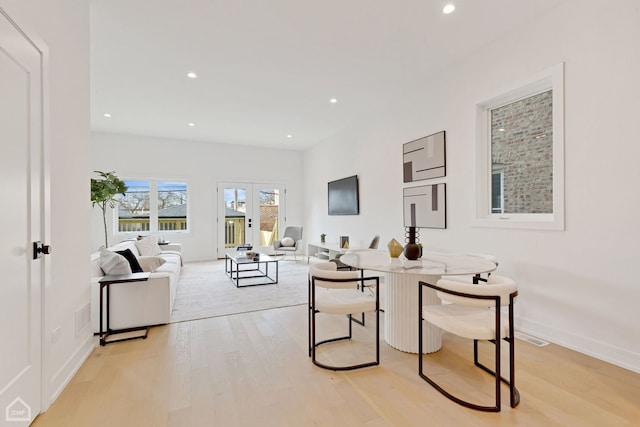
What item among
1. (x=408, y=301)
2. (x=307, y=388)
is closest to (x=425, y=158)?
(x=408, y=301)

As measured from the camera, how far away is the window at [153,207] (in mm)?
6879

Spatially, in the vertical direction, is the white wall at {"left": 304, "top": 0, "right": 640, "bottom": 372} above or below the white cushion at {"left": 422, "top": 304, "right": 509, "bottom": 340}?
above

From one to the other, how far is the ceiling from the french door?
2.59 m

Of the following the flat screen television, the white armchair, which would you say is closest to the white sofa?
the flat screen television

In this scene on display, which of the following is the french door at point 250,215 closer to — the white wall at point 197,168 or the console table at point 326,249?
the white wall at point 197,168

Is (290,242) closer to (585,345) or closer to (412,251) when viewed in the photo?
(412,251)

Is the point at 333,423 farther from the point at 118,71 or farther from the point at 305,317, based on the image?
the point at 118,71

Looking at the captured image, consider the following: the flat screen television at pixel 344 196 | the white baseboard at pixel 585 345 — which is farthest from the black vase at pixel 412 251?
the flat screen television at pixel 344 196

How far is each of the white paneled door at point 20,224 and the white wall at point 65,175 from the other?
10 cm

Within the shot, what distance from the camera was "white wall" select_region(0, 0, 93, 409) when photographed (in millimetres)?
1816

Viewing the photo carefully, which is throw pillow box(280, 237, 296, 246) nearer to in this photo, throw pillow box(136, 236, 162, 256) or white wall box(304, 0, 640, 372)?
throw pillow box(136, 236, 162, 256)

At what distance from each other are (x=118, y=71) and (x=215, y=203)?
4.09 metres

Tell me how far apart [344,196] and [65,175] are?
4.73m

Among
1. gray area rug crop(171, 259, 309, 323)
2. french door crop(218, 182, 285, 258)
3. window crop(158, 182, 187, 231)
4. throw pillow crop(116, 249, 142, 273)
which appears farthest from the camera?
french door crop(218, 182, 285, 258)
